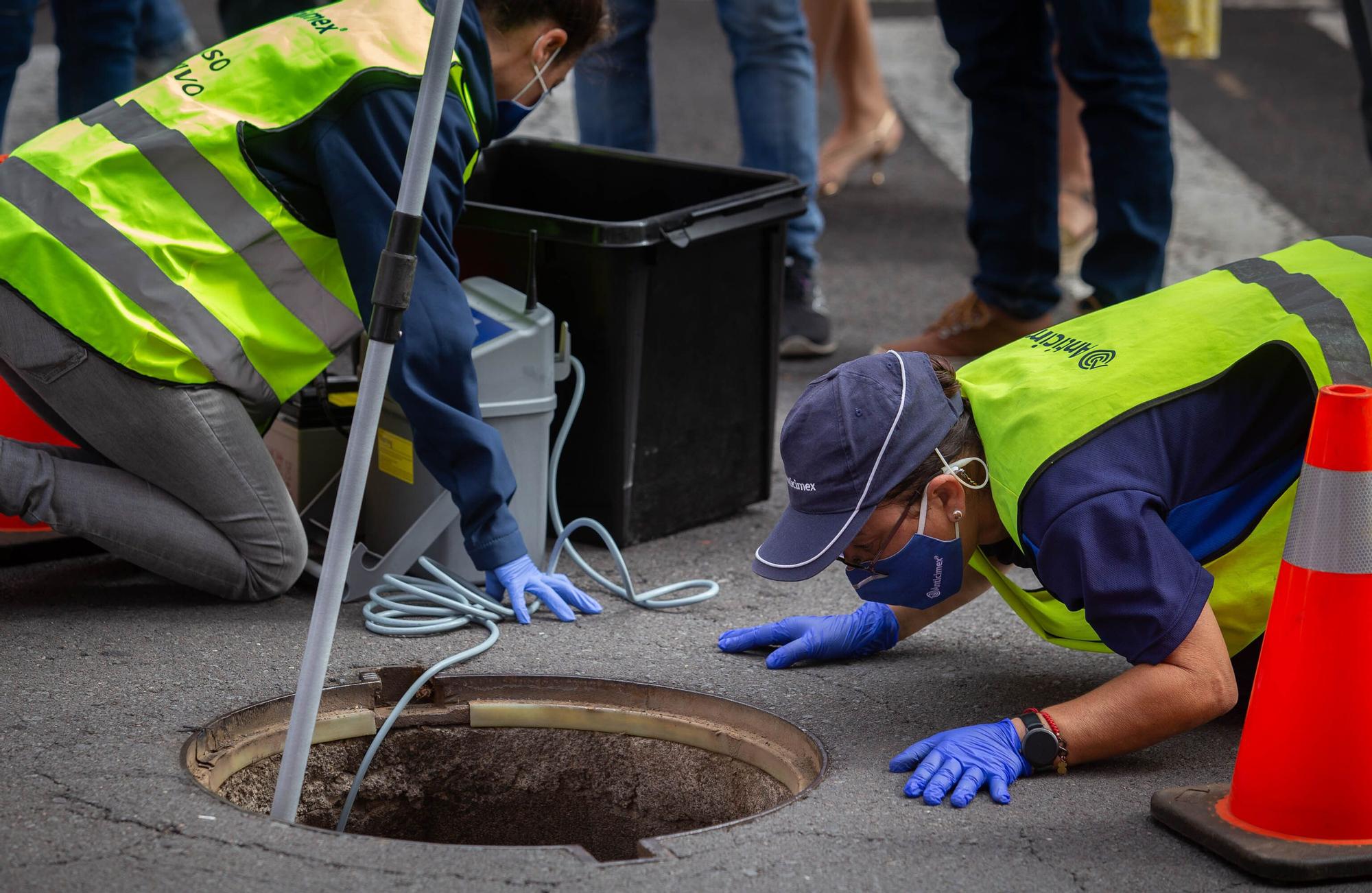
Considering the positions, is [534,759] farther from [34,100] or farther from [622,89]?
[34,100]

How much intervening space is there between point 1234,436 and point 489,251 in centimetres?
165

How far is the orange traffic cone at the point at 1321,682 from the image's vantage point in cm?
201

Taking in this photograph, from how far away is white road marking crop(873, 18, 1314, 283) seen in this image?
571cm

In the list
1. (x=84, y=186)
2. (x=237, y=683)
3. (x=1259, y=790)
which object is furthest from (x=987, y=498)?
(x=84, y=186)

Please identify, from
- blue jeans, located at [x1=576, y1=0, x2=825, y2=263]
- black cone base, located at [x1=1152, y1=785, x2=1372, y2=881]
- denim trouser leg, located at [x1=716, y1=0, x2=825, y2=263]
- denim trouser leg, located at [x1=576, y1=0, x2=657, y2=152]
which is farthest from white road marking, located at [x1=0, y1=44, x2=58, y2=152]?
black cone base, located at [x1=1152, y1=785, x2=1372, y2=881]

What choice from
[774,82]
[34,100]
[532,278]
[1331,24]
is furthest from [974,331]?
[1331,24]

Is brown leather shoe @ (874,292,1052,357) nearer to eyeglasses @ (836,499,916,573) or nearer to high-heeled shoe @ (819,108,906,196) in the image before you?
high-heeled shoe @ (819,108,906,196)

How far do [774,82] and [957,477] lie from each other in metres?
2.26

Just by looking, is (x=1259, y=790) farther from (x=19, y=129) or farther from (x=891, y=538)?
(x=19, y=129)

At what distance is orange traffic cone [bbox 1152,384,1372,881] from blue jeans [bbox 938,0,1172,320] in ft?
6.90

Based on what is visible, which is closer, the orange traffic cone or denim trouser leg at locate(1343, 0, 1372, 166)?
A: the orange traffic cone

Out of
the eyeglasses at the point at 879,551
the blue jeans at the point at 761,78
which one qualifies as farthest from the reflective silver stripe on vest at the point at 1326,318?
the blue jeans at the point at 761,78

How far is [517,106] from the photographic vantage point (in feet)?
9.62

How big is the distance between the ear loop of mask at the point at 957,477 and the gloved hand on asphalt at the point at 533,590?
0.88 metres
